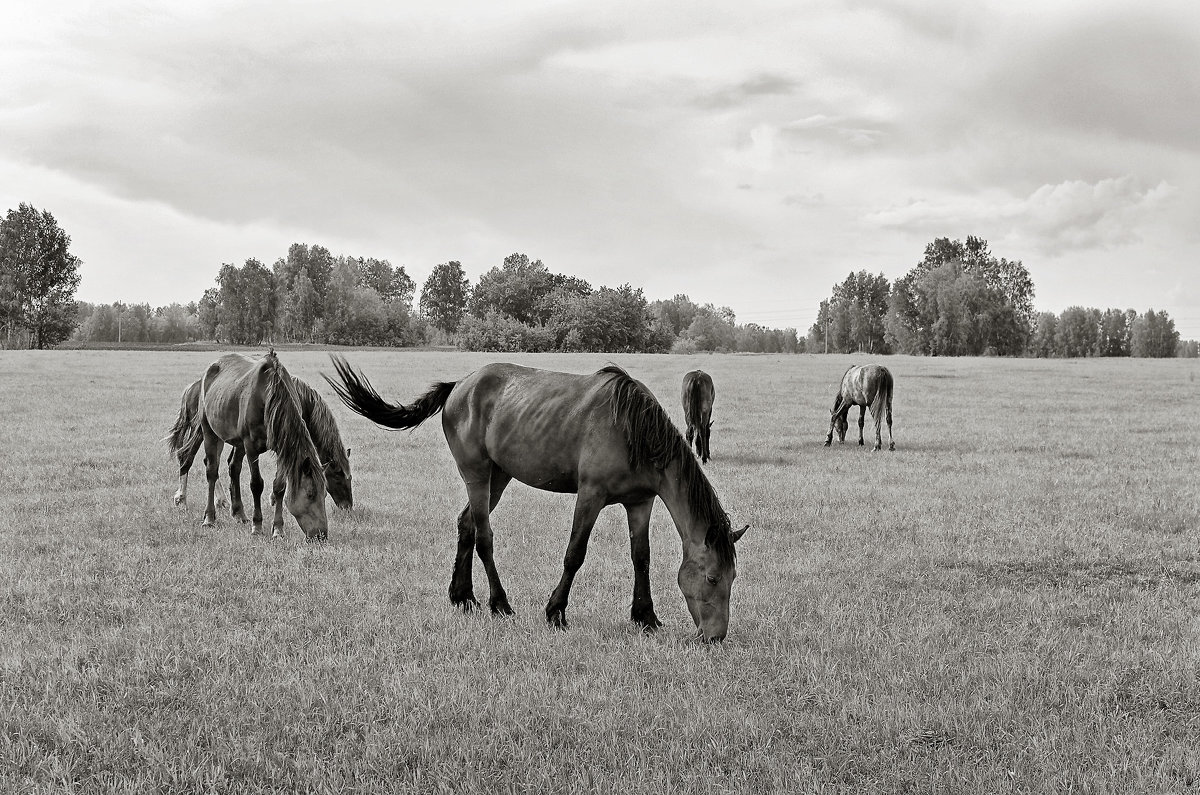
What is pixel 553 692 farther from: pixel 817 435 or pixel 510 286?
pixel 510 286

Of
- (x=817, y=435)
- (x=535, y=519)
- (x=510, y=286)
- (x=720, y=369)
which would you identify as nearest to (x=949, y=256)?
(x=510, y=286)

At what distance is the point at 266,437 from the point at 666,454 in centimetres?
593

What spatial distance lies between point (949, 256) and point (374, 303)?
83.0m

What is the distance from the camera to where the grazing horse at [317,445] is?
9.92m

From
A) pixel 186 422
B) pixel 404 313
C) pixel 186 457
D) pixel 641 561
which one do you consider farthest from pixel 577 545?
pixel 404 313

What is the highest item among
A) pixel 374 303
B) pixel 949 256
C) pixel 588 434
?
pixel 949 256

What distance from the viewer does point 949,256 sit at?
11631 centimetres

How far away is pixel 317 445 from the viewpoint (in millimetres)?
9984

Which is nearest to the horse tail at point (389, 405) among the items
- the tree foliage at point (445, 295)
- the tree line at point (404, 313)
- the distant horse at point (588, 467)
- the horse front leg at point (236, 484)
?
the distant horse at point (588, 467)

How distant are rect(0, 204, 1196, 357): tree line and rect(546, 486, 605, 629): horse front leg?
2850 inches

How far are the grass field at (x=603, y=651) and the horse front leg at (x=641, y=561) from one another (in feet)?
0.55

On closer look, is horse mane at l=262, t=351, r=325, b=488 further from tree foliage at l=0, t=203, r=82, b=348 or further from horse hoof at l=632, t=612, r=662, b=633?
tree foliage at l=0, t=203, r=82, b=348

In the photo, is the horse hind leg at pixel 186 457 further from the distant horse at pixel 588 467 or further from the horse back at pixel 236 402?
the distant horse at pixel 588 467

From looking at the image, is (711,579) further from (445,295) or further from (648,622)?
(445,295)
